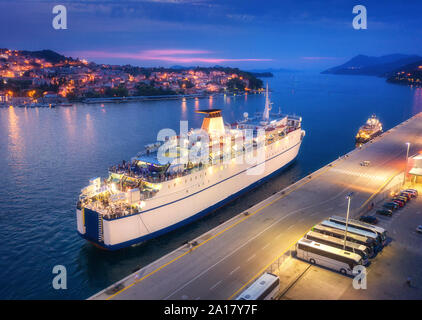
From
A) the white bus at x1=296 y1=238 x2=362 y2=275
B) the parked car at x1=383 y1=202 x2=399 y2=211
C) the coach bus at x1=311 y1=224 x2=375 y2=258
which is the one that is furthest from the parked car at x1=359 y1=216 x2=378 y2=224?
the white bus at x1=296 y1=238 x2=362 y2=275

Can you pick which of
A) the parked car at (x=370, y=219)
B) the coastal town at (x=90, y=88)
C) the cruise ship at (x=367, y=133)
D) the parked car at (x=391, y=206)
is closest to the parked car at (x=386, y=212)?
the parked car at (x=391, y=206)

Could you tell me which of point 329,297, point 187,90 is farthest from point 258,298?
point 187,90

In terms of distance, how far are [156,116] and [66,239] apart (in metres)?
57.8

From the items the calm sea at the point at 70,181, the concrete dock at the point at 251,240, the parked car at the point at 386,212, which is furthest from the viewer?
the parked car at the point at 386,212

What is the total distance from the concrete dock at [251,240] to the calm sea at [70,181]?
3351 millimetres

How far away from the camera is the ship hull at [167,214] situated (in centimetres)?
1895

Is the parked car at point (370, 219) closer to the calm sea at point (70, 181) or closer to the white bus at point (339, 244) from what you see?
the white bus at point (339, 244)

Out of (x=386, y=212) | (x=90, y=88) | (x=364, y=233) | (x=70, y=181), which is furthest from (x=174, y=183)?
(x=90, y=88)

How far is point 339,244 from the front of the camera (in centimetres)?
1644

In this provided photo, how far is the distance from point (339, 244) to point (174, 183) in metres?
11.4

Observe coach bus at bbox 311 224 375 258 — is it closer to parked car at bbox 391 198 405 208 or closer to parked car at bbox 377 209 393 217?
parked car at bbox 377 209 393 217

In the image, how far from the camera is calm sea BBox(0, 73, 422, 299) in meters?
17.8

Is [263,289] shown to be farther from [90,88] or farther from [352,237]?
[90,88]

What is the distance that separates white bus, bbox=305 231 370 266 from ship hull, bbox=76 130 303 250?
31.3ft
